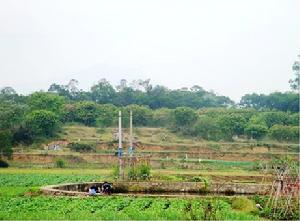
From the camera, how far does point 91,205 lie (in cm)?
2334

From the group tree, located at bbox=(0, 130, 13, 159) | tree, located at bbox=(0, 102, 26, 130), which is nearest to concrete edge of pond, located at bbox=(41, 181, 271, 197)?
tree, located at bbox=(0, 130, 13, 159)

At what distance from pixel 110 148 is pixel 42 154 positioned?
1253 centimetres

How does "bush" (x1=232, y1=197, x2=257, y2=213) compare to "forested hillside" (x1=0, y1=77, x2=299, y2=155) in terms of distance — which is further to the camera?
"forested hillside" (x1=0, y1=77, x2=299, y2=155)

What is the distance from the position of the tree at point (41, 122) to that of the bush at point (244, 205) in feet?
174

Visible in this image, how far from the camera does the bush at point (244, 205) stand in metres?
23.2

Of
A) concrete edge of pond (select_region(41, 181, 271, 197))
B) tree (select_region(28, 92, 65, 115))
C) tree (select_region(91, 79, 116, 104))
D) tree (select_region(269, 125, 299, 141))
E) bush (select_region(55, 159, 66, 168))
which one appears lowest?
bush (select_region(55, 159, 66, 168))

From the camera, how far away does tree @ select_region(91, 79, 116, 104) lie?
11938cm

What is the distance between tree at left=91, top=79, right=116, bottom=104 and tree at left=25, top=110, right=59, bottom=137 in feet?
140

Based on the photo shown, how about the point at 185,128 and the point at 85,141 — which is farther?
the point at 185,128

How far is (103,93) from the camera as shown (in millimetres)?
120188

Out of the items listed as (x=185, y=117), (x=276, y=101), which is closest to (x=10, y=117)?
(x=185, y=117)

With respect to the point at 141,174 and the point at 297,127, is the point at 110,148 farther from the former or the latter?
the point at 141,174

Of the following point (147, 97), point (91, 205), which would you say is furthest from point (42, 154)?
point (147, 97)

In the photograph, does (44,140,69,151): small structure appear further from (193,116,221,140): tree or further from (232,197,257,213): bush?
(232,197,257,213): bush
